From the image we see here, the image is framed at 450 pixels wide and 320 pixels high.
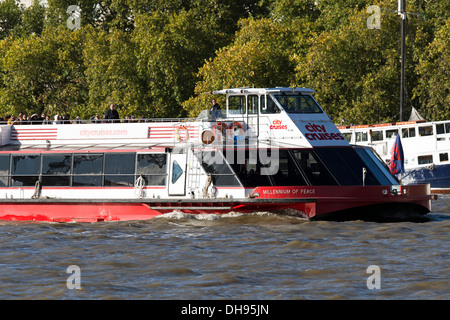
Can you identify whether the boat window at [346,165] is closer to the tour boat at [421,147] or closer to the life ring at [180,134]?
the life ring at [180,134]

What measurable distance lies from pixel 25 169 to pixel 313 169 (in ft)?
31.1

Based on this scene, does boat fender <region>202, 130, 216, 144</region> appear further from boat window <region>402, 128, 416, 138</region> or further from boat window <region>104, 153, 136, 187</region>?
boat window <region>402, 128, 416, 138</region>

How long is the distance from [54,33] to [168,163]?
34.5 m

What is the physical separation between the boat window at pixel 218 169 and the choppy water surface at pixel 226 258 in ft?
3.52

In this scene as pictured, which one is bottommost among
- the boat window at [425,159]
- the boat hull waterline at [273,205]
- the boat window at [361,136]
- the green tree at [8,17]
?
the boat hull waterline at [273,205]

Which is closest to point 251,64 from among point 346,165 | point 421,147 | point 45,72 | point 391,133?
point 391,133

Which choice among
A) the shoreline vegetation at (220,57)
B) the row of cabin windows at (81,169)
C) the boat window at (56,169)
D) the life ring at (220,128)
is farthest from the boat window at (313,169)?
the shoreline vegetation at (220,57)

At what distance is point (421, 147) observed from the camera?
41938 millimetres

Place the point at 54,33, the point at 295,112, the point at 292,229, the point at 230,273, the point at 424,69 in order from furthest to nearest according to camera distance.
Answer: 1. the point at 54,33
2. the point at 424,69
3. the point at 295,112
4. the point at 292,229
5. the point at 230,273

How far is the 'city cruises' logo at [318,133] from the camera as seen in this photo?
24.4 meters

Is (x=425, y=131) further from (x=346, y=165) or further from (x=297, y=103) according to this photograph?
(x=346, y=165)

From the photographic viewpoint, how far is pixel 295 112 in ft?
81.9

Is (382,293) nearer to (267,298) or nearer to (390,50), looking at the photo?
(267,298)
